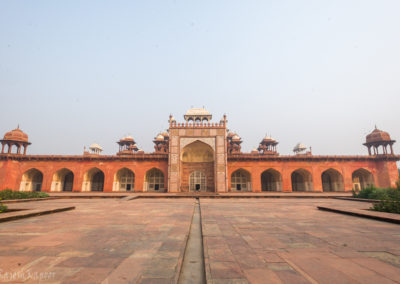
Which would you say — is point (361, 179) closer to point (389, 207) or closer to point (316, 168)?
point (316, 168)

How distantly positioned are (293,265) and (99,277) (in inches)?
76.2

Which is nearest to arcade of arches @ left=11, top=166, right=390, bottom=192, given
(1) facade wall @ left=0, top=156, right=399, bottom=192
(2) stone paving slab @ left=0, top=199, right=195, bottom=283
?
(1) facade wall @ left=0, top=156, right=399, bottom=192

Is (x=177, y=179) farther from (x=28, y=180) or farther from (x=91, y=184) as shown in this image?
(x=28, y=180)

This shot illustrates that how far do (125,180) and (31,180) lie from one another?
36.8ft

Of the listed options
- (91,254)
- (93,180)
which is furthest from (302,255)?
(93,180)

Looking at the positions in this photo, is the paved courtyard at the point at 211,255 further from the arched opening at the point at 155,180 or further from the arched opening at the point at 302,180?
the arched opening at the point at 302,180

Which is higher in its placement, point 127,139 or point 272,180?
point 127,139

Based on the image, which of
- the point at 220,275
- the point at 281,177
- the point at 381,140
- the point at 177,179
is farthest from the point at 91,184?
the point at 381,140

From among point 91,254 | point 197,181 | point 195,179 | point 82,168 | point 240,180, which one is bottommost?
point 91,254

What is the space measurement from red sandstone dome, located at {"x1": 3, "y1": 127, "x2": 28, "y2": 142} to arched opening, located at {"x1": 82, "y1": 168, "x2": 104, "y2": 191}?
346 inches

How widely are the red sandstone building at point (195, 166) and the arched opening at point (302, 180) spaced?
123 mm

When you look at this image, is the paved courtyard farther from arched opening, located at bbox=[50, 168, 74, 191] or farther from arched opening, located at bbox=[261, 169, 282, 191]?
arched opening, located at bbox=[50, 168, 74, 191]

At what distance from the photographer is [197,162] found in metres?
23.8

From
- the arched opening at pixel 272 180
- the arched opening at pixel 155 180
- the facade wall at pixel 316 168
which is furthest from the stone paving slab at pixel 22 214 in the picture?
the arched opening at pixel 272 180
